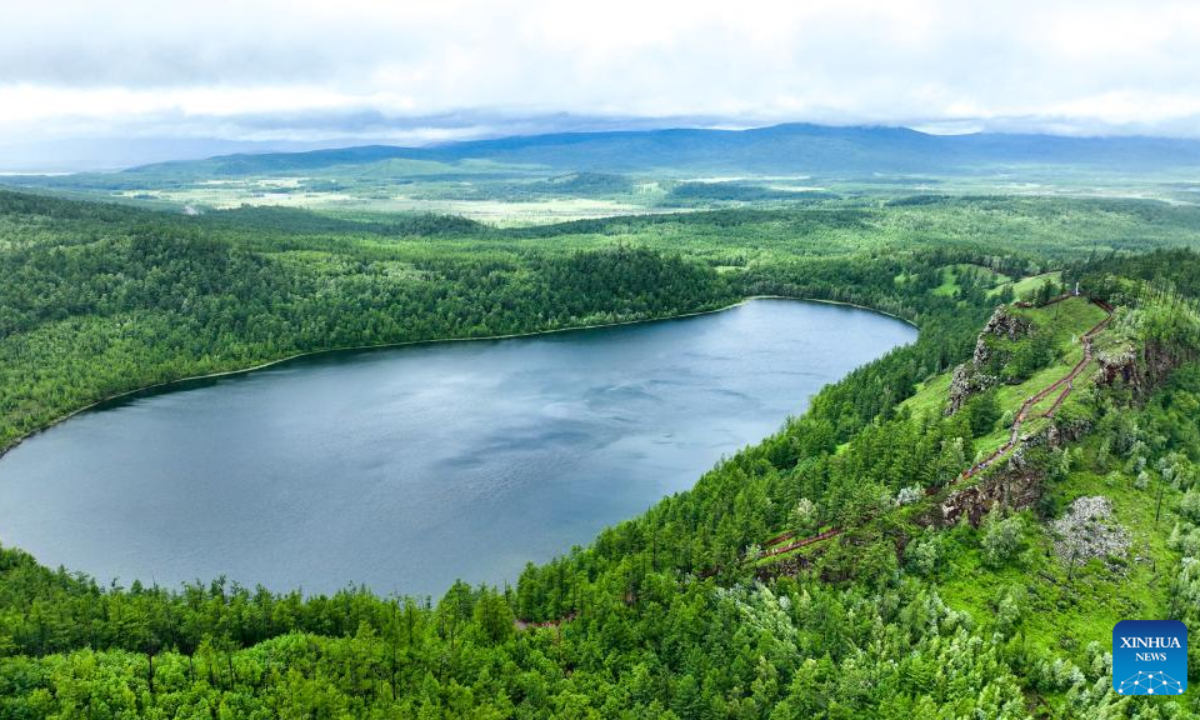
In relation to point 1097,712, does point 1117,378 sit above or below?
above

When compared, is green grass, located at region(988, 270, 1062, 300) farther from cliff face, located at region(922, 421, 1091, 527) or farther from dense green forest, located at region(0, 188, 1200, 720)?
cliff face, located at region(922, 421, 1091, 527)

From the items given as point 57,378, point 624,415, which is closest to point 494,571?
point 624,415

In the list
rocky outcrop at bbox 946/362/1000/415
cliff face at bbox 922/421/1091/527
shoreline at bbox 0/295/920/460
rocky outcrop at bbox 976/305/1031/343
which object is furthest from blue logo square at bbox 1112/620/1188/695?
shoreline at bbox 0/295/920/460

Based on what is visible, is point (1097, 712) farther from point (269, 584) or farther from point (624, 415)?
point (624, 415)

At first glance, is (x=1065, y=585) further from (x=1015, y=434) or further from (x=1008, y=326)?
(x=1008, y=326)

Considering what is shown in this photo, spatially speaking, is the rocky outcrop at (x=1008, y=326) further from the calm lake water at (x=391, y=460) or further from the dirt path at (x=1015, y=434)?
the calm lake water at (x=391, y=460)

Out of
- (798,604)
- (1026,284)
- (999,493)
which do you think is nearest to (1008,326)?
(999,493)

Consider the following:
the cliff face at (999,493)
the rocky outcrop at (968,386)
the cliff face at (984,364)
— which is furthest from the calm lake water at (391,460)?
the cliff face at (999,493)
